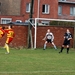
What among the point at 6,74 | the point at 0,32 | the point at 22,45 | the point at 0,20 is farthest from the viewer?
the point at 0,20

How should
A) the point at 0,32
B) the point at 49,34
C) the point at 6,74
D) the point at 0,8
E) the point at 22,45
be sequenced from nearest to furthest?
the point at 6,74 → the point at 0,32 → the point at 49,34 → the point at 22,45 → the point at 0,8

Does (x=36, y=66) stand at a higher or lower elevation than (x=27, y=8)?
lower

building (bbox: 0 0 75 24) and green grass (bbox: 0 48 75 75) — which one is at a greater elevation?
building (bbox: 0 0 75 24)

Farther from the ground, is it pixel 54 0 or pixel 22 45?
pixel 54 0

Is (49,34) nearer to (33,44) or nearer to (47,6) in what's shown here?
(33,44)

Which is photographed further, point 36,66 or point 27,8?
point 27,8

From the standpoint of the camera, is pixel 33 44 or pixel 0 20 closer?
pixel 33 44

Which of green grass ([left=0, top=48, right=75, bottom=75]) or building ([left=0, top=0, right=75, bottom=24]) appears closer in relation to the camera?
green grass ([left=0, top=48, right=75, bottom=75])

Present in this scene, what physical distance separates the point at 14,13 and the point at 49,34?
113 feet

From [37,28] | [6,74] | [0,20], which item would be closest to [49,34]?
[37,28]

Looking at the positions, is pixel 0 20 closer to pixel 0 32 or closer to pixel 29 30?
pixel 29 30

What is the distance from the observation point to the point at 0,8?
65750mm

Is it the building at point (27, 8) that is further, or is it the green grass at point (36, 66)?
the building at point (27, 8)

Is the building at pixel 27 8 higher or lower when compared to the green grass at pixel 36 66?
higher
